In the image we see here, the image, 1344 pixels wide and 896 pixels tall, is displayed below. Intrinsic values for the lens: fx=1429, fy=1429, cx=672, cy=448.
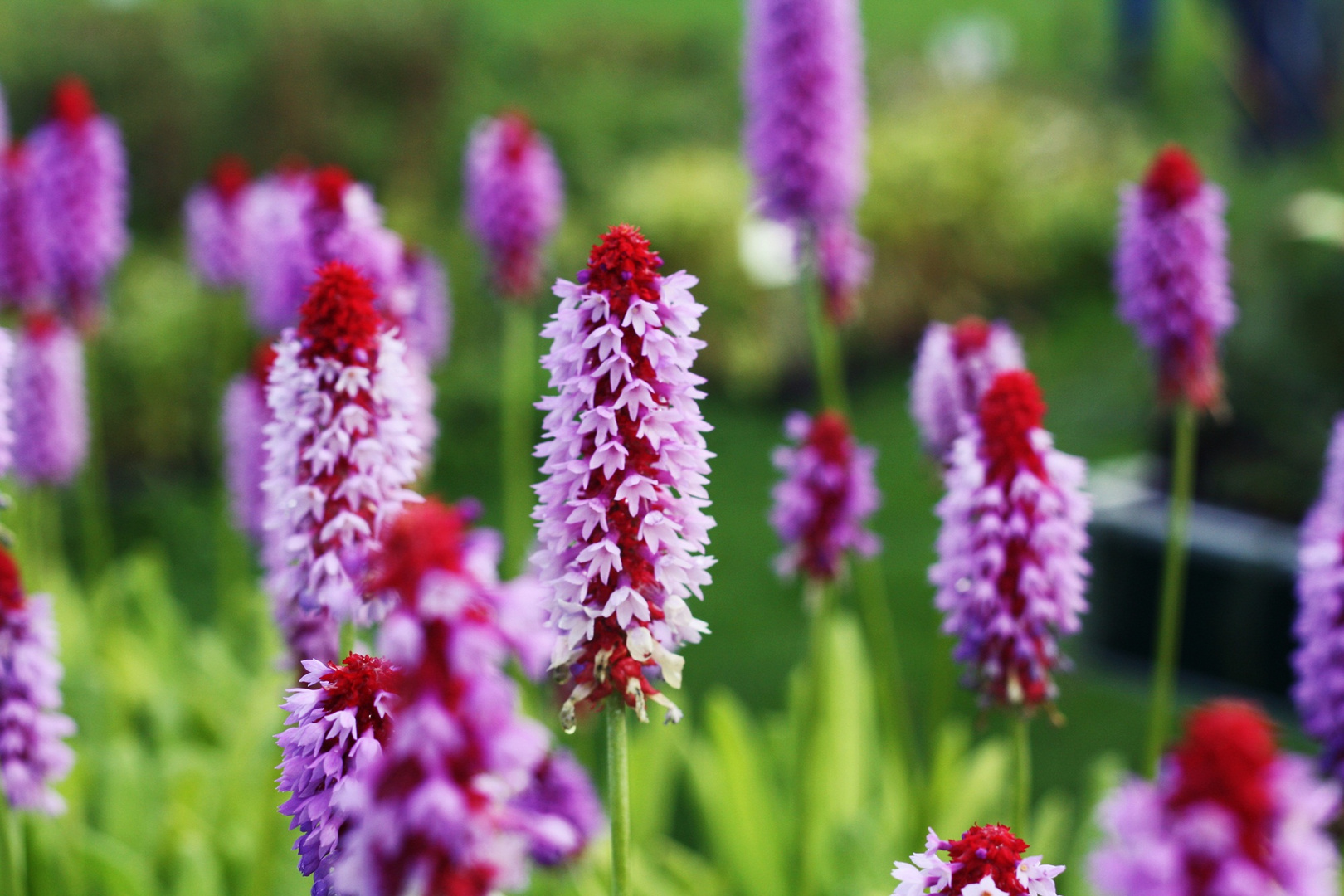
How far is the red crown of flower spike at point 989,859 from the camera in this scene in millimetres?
1506

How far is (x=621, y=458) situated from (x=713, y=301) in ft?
33.6

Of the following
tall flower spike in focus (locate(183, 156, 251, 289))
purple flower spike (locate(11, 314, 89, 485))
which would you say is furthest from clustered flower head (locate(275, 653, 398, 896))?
tall flower spike in focus (locate(183, 156, 251, 289))

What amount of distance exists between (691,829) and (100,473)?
584 centimetres

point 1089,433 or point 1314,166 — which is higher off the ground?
point 1314,166

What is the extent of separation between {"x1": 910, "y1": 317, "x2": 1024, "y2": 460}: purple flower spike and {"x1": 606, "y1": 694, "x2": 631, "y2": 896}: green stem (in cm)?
156

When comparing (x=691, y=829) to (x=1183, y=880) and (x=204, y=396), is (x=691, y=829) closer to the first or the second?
(x=1183, y=880)

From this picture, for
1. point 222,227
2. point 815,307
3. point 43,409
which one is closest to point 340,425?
point 815,307

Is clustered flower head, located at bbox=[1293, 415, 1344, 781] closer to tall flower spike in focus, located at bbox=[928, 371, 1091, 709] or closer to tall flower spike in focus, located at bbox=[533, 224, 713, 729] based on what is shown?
tall flower spike in focus, located at bbox=[928, 371, 1091, 709]

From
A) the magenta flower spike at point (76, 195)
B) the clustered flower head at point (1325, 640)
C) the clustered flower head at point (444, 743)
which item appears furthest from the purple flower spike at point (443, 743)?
the magenta flower spike at point (76, 195)

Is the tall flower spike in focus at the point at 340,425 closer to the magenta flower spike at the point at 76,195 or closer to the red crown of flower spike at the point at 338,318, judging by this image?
the red crown of flower spike at the point at 338,318

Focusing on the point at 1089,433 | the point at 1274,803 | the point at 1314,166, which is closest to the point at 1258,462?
the point at 1089,433

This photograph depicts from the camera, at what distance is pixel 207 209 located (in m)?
5.54

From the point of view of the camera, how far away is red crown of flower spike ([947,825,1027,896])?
4.94 feet

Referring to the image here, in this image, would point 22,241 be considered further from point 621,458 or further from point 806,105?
point 621,458
